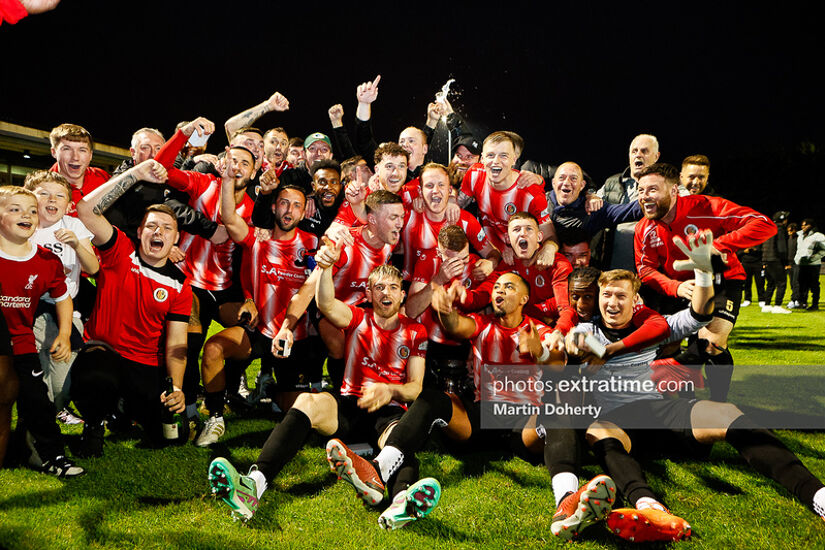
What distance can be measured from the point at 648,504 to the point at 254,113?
6033mm

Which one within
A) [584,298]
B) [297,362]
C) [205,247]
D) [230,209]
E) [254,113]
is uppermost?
[254,113]

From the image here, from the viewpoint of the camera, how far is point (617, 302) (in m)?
3.64

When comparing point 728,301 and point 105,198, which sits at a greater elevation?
point 105,198

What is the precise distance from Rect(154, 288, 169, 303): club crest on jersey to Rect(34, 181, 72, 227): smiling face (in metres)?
0.87

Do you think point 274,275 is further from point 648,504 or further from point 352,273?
point 648,504

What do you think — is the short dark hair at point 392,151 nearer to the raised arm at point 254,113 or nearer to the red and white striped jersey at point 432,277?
the red and white striped jersey at point 432,277

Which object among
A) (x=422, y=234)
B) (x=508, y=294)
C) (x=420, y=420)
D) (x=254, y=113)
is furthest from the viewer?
(x=254, y=113)

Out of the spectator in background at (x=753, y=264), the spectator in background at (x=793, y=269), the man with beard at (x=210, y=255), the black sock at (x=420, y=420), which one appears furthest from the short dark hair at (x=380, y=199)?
the spectator in background at (x=793, y=269)

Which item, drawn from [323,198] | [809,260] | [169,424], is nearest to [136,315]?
[169,424]

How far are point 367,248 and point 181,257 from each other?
1.69m

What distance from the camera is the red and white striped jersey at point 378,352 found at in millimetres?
3826

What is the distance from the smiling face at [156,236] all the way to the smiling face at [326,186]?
64.3 inches

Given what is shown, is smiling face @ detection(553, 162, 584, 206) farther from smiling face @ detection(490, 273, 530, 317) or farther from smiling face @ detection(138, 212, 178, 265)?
smiling face @ detection(138, 212, 178, 265)

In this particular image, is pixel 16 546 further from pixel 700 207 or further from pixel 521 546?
pixel 700 207
